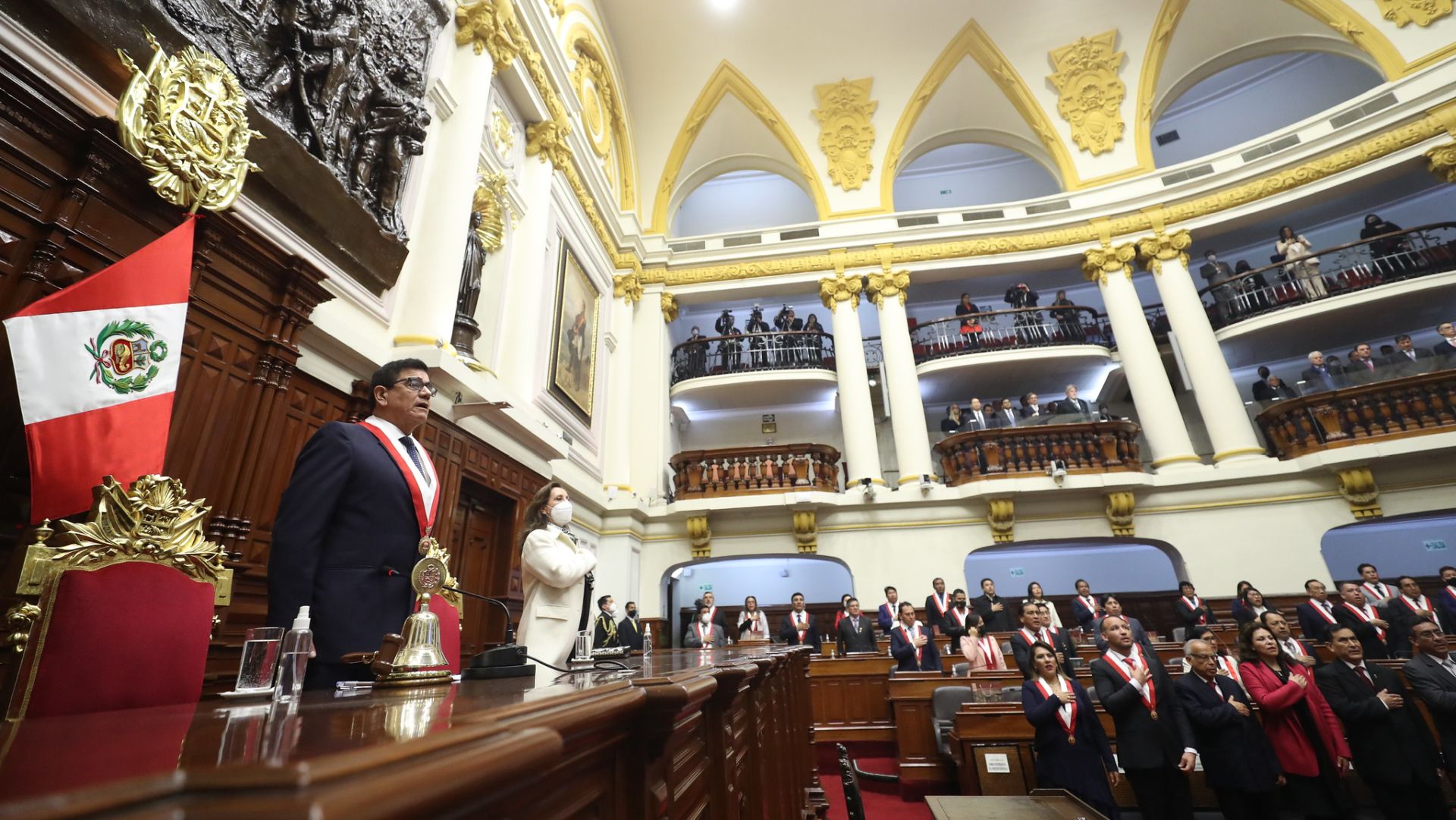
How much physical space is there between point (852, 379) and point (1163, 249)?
549cm

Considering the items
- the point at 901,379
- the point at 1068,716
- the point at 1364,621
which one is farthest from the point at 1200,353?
the point at 1068,716

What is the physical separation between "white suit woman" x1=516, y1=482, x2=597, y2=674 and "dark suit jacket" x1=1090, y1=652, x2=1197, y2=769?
2959mm

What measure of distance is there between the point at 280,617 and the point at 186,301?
1779 millimetres

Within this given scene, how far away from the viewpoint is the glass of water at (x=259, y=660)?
1.26m

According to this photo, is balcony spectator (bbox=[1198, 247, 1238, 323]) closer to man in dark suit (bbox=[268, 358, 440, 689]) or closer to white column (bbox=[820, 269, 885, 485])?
white column (bbox=[820, 269, 885, 485])

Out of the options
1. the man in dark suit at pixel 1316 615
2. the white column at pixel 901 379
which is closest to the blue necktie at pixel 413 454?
the man in dark suit at pixel 1316 615

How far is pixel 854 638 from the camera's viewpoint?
23.9ft

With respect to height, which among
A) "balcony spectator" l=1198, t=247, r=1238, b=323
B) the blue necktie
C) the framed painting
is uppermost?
"balcony spectator" l=1198, t=247, r=1238, b=323

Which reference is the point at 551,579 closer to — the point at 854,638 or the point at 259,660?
the point at 259,660

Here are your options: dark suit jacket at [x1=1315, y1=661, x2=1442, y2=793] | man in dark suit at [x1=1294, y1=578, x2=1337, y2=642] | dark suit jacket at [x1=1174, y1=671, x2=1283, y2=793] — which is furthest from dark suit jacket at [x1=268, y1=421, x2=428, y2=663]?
man in dark suit at [x1=1294, y1=578, x2=1337, y2=642]

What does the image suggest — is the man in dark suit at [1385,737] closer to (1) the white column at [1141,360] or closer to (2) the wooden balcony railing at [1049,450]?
(2) the wooden balcony railing at [1049,450]

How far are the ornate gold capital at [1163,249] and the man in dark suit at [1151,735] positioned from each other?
30.1 ft

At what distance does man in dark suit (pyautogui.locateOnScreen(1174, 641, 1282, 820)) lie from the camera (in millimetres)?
3471

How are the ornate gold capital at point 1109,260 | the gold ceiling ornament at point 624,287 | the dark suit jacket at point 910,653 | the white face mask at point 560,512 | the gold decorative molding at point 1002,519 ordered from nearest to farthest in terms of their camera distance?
the white face mask at point 560,512 → the dark suit jacket at point 910,653 → the gold decorative molding at point 1002,519 → the ornate gold capital at point 1109,260 → the gold ceiling ornament at point 624,287
